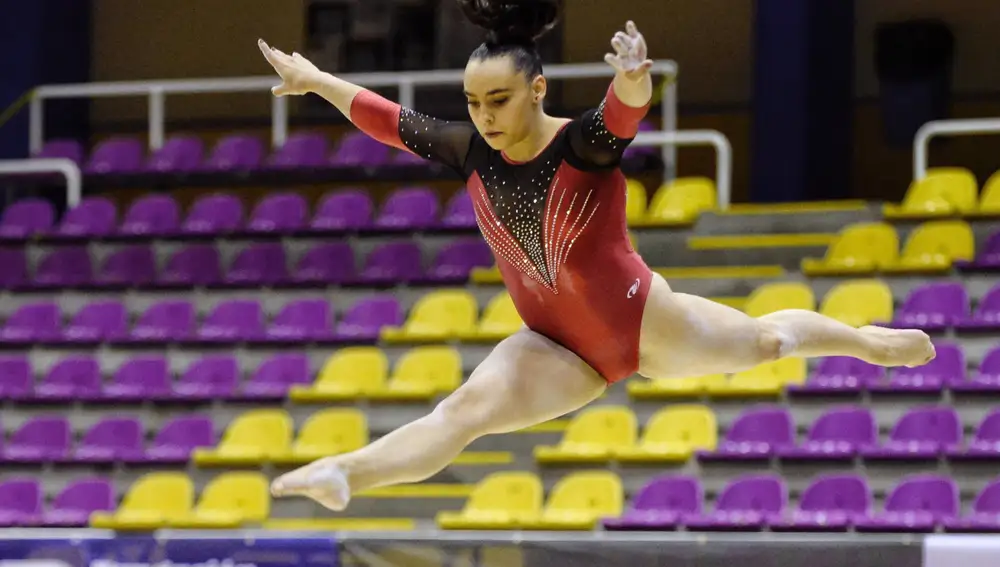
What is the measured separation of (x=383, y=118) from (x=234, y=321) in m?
6.78

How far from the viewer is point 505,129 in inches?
167

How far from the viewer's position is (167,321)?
37.1ft

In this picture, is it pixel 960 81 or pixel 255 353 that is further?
pixel 960 81

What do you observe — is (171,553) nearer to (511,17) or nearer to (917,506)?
(511,17)

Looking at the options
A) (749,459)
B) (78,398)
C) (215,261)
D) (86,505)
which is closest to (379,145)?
(215,261)

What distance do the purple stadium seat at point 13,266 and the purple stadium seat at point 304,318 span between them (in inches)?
93.3

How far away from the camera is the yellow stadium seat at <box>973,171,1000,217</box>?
10.3 m

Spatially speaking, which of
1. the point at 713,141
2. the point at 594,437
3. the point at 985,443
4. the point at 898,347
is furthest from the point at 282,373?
the point at 898,347

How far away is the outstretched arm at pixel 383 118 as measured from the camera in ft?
14.8

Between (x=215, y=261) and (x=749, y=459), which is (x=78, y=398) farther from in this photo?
(x=749, y=459)

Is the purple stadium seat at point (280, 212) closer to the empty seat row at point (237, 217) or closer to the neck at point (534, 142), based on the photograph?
the empty seat row at point (237, 217)

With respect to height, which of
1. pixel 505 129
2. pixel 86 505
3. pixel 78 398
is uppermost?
pixel 505 129

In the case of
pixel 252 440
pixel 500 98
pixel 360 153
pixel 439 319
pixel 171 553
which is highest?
pixel 360 153

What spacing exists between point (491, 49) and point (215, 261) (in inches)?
313
